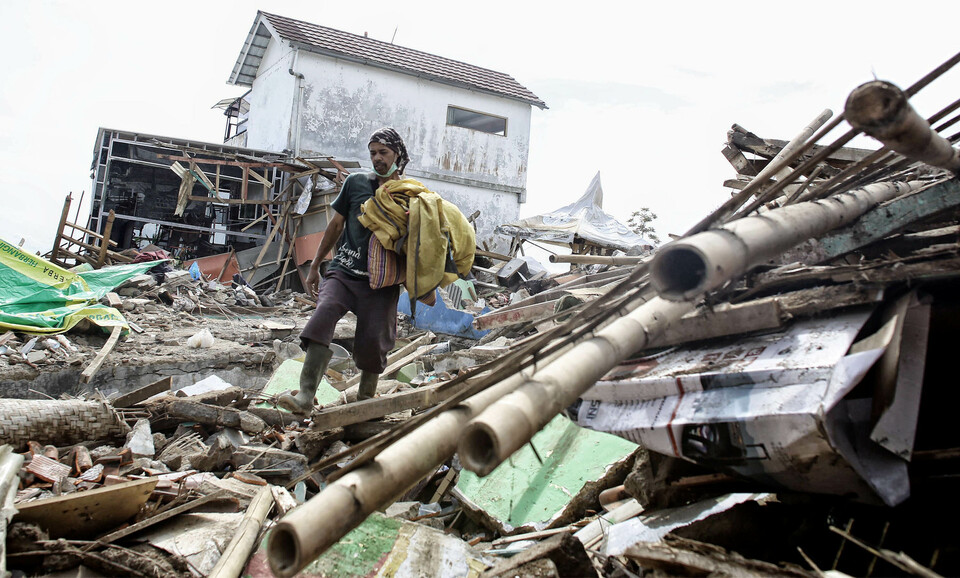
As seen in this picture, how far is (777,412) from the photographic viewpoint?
1820 mm

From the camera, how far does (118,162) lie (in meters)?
15.9

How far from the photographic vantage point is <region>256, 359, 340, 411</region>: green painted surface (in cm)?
471

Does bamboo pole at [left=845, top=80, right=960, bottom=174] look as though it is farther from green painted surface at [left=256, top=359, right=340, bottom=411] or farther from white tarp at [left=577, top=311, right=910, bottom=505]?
green painted surface at [left=256, top=359, right=340, bottom=411]

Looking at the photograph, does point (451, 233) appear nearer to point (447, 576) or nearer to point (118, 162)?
point (447, 576)

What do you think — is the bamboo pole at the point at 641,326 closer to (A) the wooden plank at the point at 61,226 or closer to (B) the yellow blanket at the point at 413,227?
(B) the yellow blanket at the point at 413,227

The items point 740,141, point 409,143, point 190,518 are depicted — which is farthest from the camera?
point 409,143

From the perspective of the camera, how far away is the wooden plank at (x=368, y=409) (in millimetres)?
3432

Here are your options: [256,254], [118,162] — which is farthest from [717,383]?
[118,162]

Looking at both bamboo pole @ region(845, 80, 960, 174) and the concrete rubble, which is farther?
the concrete rubble

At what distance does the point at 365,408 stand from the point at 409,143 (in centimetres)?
1499

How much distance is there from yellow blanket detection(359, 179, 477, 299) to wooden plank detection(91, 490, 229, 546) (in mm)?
1468

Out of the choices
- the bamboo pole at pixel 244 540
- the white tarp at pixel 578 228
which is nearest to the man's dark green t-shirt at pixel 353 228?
the bamboo pole at pixel 244 540

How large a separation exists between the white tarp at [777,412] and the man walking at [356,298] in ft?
5.99

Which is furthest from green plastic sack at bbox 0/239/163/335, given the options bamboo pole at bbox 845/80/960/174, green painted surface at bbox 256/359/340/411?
bamboo pole at bbox 845/80/960/174
